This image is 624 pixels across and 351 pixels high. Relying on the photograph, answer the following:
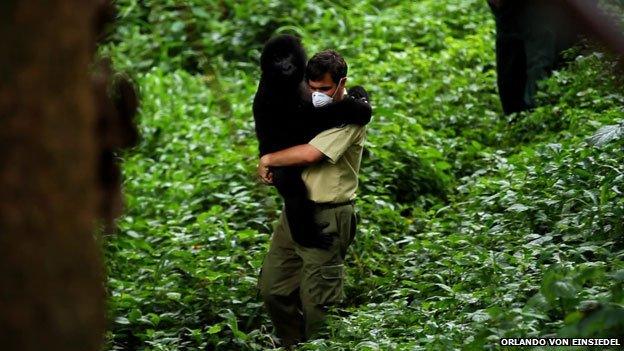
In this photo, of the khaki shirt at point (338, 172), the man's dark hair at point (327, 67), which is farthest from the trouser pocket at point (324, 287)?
the man's dark hair at point (327, 67)

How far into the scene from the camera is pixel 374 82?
1028 centimetres

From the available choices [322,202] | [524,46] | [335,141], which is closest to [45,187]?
[335,141]

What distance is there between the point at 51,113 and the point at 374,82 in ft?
Result: 25.7

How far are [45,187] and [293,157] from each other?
3272mm

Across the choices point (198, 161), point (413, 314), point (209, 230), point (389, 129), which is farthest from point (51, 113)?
point (198, 161)

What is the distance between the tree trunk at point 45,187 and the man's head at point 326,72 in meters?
3.09

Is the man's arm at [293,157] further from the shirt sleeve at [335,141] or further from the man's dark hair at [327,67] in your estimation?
the man's dark hair at [327,67]

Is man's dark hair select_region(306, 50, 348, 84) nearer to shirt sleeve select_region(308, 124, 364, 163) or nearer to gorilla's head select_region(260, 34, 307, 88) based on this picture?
gorilla's head select_region(260, 34, 307, 88)

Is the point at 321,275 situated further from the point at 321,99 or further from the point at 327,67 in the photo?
the point at 327,67

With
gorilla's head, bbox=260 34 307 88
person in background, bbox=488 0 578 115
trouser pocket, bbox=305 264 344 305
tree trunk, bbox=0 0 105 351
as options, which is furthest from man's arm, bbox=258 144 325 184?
person in background, bbox=488 0 578 115

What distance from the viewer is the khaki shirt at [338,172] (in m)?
5.73

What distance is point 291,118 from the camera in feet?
19.3

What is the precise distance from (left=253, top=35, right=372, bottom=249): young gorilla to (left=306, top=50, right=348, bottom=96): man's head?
4.2 inches

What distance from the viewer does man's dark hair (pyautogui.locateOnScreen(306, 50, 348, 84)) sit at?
5.69 meters
